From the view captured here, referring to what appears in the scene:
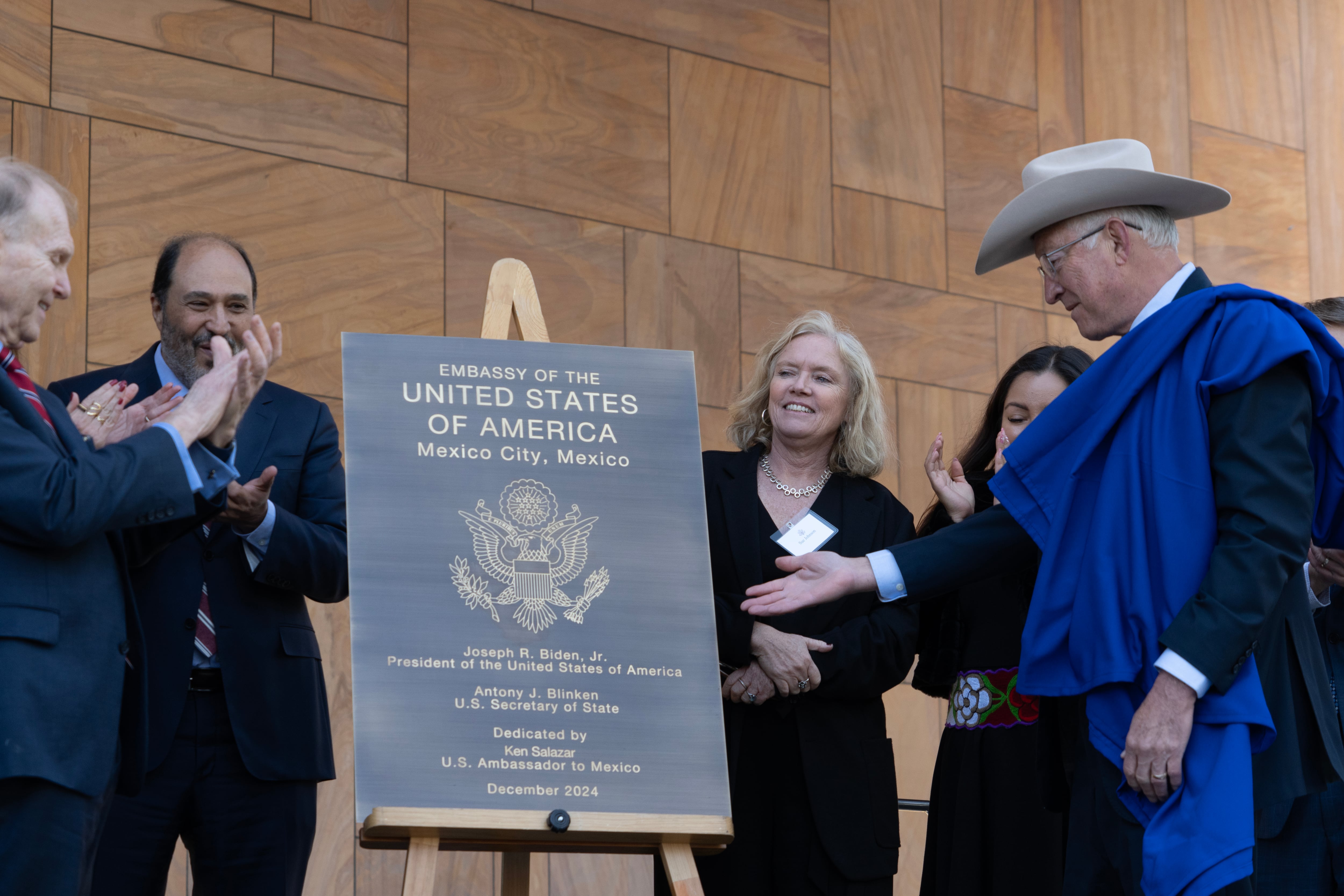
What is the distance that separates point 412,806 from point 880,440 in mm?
1423

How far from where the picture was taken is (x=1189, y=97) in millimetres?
6539

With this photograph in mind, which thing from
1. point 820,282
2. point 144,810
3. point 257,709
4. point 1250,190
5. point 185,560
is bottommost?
point 144,810

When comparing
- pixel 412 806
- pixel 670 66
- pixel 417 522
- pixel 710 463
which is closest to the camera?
pixel 412 806

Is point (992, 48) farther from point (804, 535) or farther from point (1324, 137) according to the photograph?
point (804, 535)

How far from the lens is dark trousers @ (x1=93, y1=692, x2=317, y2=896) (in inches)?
107

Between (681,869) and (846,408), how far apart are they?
123 centimetres

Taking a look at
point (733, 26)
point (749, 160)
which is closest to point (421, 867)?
point (749, 160)

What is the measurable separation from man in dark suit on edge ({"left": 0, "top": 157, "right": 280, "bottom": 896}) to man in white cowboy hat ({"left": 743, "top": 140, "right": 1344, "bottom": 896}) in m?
1.41

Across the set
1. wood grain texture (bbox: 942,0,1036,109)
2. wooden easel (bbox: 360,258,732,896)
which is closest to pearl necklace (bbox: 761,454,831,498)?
wooden easel (bbox: 360,258,732,896)

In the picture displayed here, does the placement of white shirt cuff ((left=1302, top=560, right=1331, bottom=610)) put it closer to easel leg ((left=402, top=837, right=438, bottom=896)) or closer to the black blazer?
the black blazer

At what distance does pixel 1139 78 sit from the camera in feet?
21.1

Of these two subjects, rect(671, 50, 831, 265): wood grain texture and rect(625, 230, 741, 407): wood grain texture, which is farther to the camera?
rect(671, 50, 831, 265): wood grain texture

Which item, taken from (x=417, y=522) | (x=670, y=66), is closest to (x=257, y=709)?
(x=417, y=522)

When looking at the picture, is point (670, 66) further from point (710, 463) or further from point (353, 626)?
point (353, 626)
